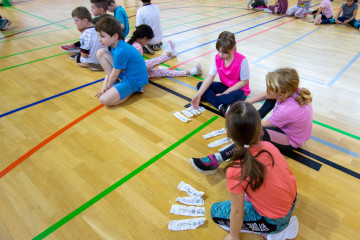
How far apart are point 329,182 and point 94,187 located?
75.6 inches

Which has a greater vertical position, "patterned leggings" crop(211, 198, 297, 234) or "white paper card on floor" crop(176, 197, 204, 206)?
"patterned leggings" crop(211, 198, 297, 234)

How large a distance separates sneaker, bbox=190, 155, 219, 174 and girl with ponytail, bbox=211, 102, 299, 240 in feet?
1.78

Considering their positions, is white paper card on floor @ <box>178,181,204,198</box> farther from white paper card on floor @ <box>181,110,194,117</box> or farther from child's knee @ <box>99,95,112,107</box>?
child's knee @ <box>99,95,112,107</box>

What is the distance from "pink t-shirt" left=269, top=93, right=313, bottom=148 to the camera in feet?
5.91

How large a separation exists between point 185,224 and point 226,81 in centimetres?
177

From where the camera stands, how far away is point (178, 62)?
12.9 feet

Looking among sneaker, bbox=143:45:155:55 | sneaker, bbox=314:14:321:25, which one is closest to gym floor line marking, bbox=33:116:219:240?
sneaker, bbox=143:45:155:55

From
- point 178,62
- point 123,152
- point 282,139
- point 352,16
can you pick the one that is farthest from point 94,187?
point 352,16

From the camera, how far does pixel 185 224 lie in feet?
5.13

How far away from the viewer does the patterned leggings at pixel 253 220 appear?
1346 mm

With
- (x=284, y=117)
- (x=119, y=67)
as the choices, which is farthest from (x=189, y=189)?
(x=119, y=67)

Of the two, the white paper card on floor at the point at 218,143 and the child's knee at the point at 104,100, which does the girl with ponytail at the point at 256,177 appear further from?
the child's knee at the point at 104,100

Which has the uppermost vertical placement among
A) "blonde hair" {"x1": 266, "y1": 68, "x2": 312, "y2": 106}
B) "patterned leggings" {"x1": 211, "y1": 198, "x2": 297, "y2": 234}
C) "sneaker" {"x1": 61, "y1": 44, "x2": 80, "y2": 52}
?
"blonde hair" {"x1": 266, "y1": 68, "x2": 312, "y2": 106}

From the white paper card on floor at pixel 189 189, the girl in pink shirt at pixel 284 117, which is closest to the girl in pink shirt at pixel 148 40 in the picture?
the girl in pink shirt at pixel 284 117
